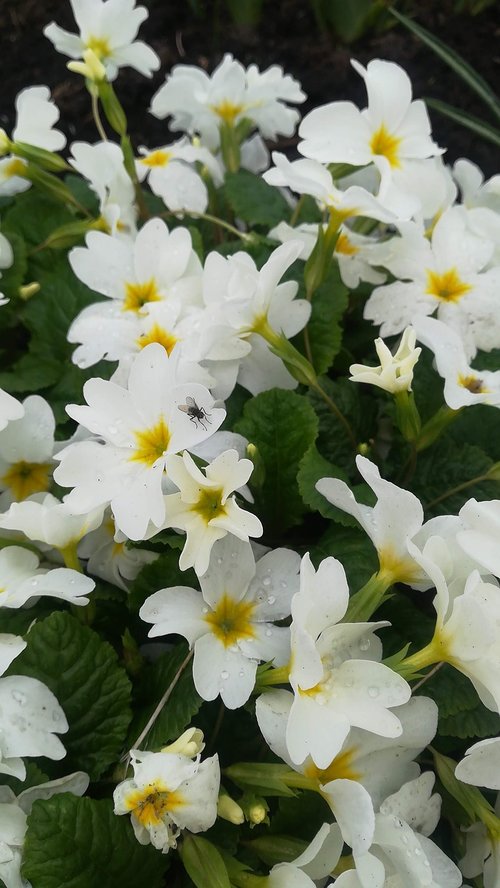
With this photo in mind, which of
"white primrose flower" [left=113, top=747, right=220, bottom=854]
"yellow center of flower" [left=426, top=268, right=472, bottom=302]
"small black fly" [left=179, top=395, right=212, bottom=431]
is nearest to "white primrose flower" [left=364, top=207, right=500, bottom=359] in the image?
"yellow center of flower" [left=426, top=268, right=472, bottom=302]

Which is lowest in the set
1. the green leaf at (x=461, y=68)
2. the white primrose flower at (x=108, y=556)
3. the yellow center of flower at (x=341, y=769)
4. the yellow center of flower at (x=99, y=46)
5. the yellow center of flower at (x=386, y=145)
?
the white primrose flower at (x=108, y=556)

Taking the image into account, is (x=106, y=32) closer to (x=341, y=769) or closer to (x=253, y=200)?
(x=253, y=200)

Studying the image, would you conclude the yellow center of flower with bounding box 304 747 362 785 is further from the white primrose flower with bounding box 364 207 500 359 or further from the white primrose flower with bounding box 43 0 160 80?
the white primrose flower with bounding box 43 0 160 80

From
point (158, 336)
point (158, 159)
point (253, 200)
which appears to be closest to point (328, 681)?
point (158, 336)

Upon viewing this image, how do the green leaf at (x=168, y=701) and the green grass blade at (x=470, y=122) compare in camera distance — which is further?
the green grass blade at (x=470, y=122)

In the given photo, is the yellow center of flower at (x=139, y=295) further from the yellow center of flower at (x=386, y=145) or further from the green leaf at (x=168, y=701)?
the green leaf at (x=168, y=701)

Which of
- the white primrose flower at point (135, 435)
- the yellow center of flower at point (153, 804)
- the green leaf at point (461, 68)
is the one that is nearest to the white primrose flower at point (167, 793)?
the yellow center of flower at point (153, 804)
